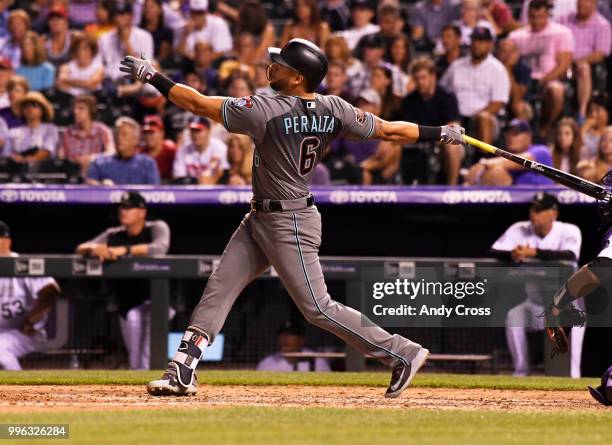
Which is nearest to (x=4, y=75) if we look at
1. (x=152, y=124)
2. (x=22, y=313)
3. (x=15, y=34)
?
(x=15, y=34)

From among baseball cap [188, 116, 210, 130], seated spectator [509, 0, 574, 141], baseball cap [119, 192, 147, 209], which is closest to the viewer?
baseball cap [119, 192, 147, 209]

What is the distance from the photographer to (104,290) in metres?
10.4

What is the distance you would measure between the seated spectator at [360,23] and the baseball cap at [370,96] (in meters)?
1.71

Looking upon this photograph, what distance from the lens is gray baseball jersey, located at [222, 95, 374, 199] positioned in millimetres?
A: 6488

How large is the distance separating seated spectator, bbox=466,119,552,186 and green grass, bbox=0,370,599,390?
6.94 ft

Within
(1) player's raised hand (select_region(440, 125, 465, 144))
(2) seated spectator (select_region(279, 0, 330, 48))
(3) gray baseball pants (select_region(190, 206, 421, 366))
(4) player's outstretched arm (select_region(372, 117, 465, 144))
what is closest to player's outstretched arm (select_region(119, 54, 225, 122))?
(3) gray baseball pants (select_region(190, 206, 421, 366))

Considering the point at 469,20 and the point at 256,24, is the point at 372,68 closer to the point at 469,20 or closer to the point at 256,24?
the point at 469,20

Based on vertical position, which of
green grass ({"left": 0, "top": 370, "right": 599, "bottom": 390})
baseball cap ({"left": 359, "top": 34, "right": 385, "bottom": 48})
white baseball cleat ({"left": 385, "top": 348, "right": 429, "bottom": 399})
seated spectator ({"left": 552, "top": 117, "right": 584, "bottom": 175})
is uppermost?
baseball cap ({"left": 359, "top": 34, "right": 385, "bottom": 48})

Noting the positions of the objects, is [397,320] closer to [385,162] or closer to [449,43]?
[385,162]

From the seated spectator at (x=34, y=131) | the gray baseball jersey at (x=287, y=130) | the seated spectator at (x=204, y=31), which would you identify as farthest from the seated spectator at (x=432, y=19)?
the gray baseball jersey at (x=287, y=130)

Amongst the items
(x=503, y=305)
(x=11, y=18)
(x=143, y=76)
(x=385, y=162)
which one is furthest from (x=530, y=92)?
(x=143, y=76)

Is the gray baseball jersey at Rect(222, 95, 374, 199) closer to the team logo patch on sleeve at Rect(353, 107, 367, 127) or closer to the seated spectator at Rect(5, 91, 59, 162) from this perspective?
the team logo patch on sleeve at Rect(353, 107, 367, 127)

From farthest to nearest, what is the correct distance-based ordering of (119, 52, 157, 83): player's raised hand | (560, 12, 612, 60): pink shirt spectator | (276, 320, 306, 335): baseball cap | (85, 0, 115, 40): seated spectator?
1. (85, 0, 115, 40): seated spectator
2. (560, 12, 612, 60): pink shirt spectator
3. (276, 320, 306, 335): baseball cap
4. (119, 52, 157, 83): player's raised hand

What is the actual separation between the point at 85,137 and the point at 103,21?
2.82m
